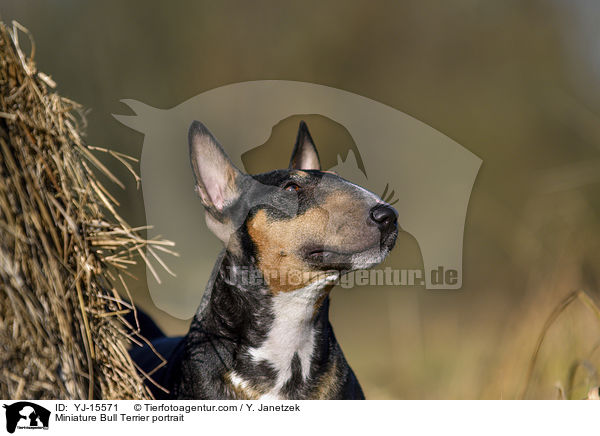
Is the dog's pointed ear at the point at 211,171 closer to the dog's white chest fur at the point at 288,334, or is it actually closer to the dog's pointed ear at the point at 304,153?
the dog's pointed ear at the point at 304,153

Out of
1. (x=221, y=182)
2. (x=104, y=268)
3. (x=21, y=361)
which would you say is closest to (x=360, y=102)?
(x=221, y=182)

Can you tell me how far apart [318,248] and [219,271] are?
563mm

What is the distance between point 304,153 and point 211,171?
0.70 meters

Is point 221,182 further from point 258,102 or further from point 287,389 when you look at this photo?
point 258,102

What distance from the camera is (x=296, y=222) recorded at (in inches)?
110

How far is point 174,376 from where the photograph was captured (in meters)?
2.86

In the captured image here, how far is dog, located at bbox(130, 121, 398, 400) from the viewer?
2.75 metres

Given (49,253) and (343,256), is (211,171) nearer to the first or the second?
(343,256)

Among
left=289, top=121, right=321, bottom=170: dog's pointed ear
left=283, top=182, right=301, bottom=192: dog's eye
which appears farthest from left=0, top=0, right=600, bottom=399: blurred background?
left=283, top=182, right=301, bottom=192: dog's eye
